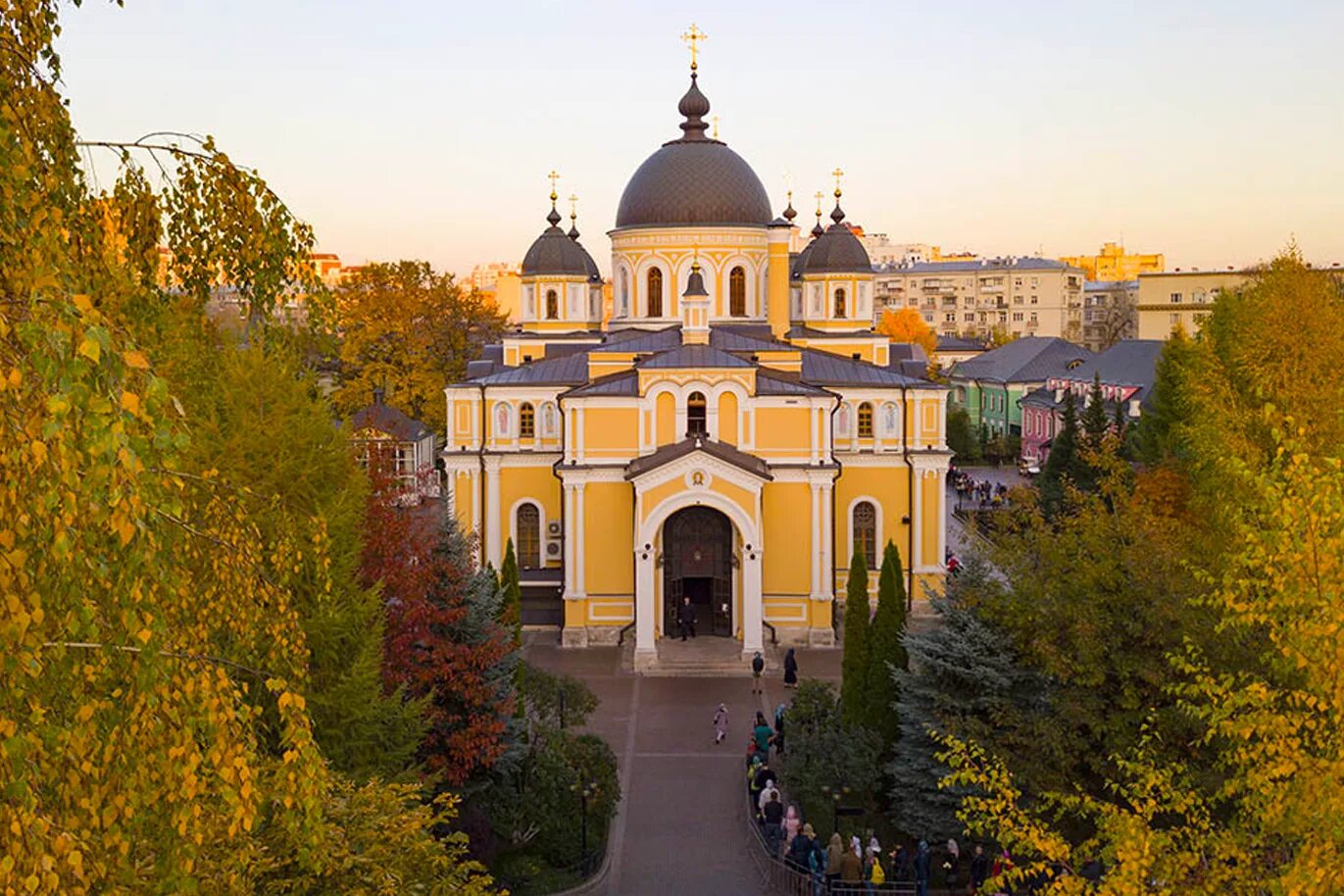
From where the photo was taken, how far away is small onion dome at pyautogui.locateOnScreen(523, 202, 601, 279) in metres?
40.2

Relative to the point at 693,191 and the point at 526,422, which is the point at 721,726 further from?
the point at 693,191

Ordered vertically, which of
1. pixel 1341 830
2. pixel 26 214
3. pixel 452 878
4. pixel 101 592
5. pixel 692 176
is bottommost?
pixel 452 878

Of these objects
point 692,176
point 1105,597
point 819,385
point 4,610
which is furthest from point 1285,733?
point 692,176

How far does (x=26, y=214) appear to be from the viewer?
4363 millimetres

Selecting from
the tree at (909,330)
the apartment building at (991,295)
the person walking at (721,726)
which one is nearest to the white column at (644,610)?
the person walking at (721,726)

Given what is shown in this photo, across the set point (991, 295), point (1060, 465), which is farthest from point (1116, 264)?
point (1060, 465)

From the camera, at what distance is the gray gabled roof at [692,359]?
97.3 ft

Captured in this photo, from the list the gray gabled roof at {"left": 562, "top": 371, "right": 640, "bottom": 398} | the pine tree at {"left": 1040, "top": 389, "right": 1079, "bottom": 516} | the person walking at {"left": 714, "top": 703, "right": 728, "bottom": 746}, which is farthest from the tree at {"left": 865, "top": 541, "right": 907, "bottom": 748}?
the pine tree at {"left": 1040, "top": 389, "right": 1079, "bottom": 516}

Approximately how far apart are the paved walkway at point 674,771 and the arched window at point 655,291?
11.4 metres

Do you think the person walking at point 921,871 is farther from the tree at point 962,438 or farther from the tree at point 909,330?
the tree at point 909,330

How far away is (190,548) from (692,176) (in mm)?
33164

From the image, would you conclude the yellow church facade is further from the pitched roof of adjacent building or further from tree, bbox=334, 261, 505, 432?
tree, bbox=334, 261, 505, 432

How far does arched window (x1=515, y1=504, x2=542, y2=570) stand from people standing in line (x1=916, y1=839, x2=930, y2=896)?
17.3 metres

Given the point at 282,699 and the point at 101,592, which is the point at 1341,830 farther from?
the point at 101,592
